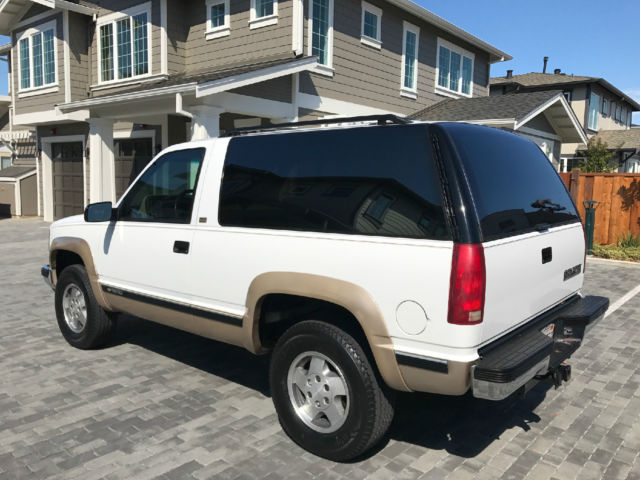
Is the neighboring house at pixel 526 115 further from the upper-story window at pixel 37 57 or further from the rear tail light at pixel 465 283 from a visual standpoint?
the rear tail light at pixel 465 283

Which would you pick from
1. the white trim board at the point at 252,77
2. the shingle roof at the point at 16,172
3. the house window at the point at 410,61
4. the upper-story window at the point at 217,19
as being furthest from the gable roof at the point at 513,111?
the shingle roof at the point at 16,172

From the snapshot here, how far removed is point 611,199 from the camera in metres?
12.5

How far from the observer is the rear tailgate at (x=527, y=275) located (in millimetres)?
2945

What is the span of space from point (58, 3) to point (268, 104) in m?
8.12

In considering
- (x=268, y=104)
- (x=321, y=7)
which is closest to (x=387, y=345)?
(x=268, y=104)

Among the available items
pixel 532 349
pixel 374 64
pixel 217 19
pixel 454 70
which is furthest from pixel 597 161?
pixel 532 349

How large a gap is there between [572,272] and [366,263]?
1875 millimetres

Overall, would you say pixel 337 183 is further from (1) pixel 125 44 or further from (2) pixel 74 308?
(1) pixel 125 44

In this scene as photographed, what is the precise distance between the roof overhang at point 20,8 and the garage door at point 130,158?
3850 millimetres

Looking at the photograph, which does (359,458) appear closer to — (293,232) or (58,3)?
(293,232)

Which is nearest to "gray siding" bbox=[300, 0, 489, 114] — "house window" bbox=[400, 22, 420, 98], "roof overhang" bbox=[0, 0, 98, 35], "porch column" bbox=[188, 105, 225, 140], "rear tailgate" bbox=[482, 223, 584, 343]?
"house window" bbox=[400, 22, 420, 98]

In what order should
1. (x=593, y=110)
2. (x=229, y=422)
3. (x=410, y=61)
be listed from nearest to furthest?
(x=229, y=422) → (x=410, y=61) → (x=593, y=110)

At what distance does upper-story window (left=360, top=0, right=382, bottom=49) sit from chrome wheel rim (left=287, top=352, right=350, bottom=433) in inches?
486

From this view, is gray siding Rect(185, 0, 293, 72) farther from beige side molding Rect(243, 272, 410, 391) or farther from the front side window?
beige side molding Rect(243, 272, 410, 391)
